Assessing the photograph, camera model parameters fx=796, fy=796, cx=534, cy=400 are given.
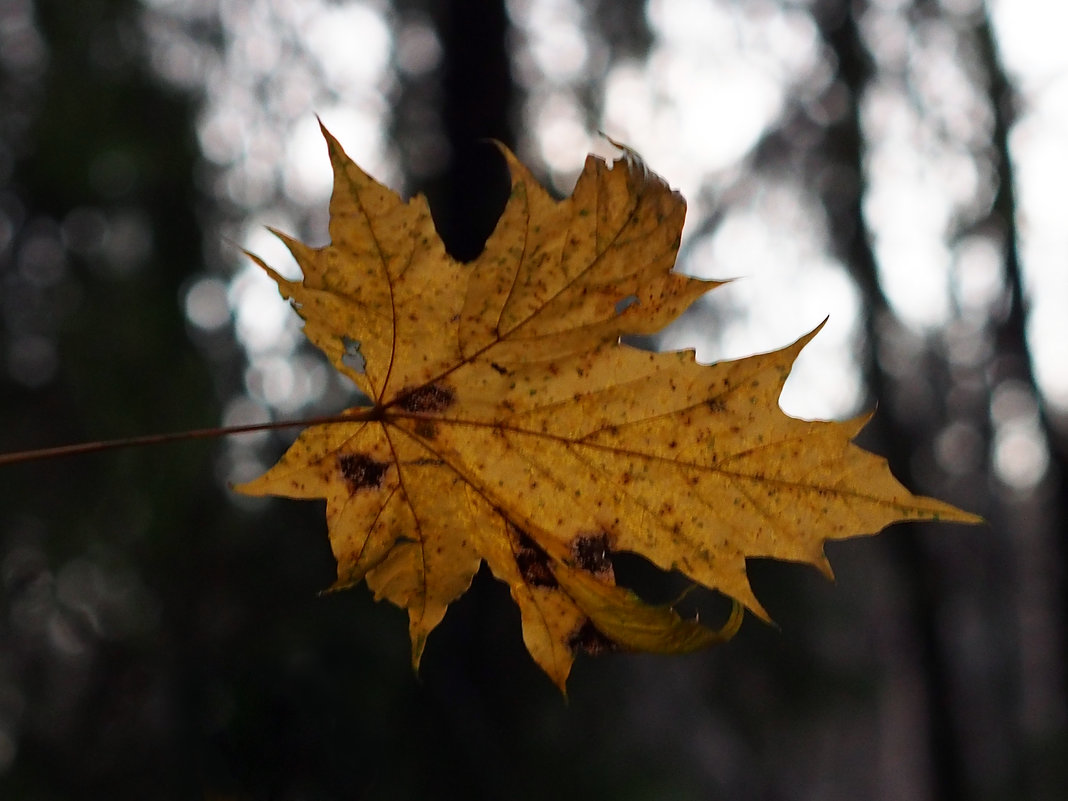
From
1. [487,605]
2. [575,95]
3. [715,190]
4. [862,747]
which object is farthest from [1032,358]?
[862,747]

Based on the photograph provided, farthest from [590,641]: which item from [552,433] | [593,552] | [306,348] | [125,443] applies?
[306,348]

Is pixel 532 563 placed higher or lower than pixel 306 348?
lower

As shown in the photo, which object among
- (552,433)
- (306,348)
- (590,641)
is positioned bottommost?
(590,641)

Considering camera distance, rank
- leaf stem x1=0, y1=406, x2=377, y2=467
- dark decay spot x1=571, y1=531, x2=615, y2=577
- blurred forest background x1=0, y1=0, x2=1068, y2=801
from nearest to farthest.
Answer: leaf stem x1=0, y1=406, x2=377, y2=467, dark decay spot x1=571, y1=531, x2=615, y2=577, blurred forest background x1=0, y1=0, x2=1068, y2=801

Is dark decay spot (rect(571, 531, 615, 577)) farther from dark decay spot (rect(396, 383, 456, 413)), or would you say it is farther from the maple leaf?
dark decay spot (rect(396, 383, 456, 413))

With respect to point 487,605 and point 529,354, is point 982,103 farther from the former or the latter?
point 529,354

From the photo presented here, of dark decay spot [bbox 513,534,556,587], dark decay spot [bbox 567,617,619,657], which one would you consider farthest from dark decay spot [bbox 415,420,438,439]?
dark decay spot [bbox 567,617,619,657]

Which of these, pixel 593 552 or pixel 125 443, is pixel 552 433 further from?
pixel 125 443

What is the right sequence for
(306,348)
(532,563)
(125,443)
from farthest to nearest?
(306,348) → (532,563) → (125,443)
